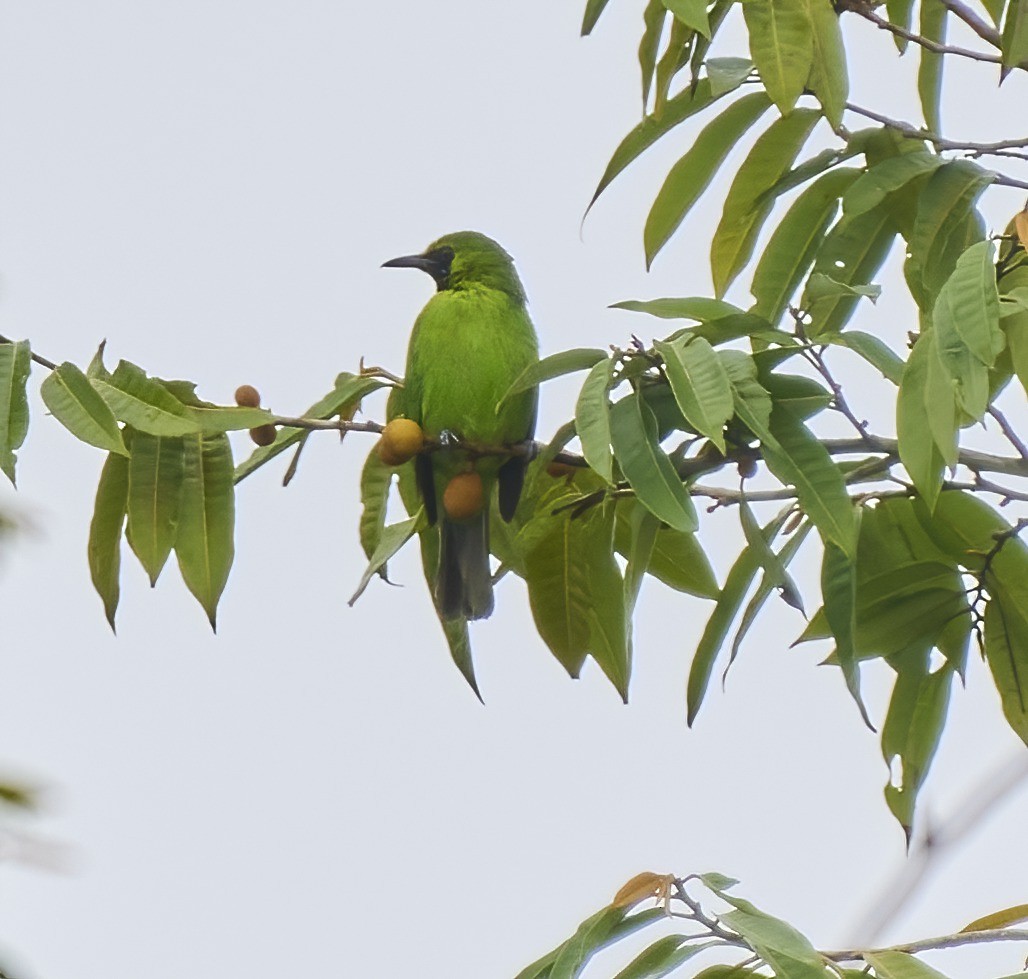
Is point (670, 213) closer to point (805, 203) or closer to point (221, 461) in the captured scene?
point (805, 203)

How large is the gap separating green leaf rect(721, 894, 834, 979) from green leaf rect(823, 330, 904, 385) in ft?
2.60

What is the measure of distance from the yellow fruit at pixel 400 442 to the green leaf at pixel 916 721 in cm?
102

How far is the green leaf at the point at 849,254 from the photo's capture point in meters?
3.23

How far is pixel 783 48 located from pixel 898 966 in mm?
1498

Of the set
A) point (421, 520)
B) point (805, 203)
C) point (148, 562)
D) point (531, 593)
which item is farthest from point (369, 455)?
point (805, 203)

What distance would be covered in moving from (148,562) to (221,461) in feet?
0.73

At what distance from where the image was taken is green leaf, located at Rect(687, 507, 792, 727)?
9.72 feet

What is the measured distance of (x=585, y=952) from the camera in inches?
87.6

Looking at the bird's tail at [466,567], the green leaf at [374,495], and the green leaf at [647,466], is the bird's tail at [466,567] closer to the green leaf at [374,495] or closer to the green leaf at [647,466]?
the green leaf at [374,495]

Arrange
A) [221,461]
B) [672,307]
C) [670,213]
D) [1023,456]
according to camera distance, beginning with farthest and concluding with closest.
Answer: [670,213] < [221,461] < [1023,456] < [672,307]

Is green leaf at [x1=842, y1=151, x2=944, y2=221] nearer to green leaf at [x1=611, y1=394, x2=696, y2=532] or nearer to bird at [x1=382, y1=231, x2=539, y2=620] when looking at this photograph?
green leaf at [x1=611, y1=394, x2=696, y2=532]

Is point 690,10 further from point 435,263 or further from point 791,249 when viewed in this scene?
point 435,263

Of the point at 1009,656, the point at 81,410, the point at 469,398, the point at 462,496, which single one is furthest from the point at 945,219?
the point at 469,398

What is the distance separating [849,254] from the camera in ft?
10.7
